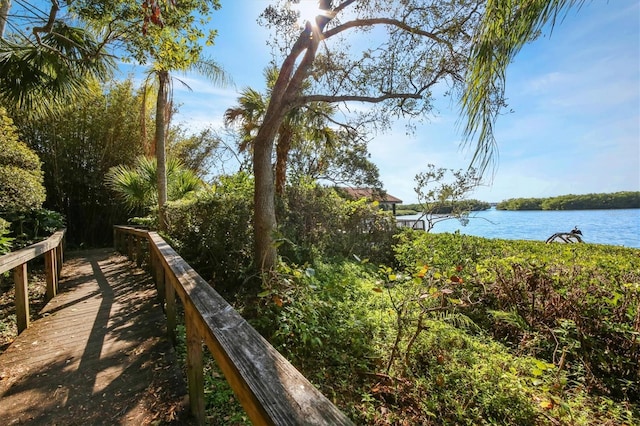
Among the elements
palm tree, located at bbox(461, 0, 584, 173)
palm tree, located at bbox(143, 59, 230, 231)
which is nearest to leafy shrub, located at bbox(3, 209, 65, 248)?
palm tree, located at bbox(143, 59, 230, 231)

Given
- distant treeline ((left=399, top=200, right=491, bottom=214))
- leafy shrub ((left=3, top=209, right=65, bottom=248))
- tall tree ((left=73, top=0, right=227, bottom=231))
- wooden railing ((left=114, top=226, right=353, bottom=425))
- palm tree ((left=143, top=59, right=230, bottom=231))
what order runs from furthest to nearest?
distant treeline ((left=399, top=200, right=491, bottom=214))
palm tree ((left=143, top=59, right=230, bottom=231))
leafy shrub ((left=3, top=209, right=65, bottom=248))
tall tree ((left=73, top=0, right=227, bottom=231))
wooden railing ((left=114, top=226, right=353, bottom=425))

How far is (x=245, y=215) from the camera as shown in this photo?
476cm

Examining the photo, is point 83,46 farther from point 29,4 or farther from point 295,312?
point 295,312

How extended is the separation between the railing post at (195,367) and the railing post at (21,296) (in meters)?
2.26

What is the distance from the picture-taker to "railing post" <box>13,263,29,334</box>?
267cm

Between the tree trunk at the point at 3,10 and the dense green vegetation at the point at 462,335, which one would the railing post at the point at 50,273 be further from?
the tree trunk at the point at 3,10

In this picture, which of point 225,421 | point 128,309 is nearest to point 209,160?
point 128,309

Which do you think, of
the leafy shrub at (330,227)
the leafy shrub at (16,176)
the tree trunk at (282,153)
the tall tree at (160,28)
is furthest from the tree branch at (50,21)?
the leafy shrub at (330,227)

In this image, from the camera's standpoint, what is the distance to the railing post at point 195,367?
5.12 feet

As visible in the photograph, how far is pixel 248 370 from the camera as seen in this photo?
0.81 m

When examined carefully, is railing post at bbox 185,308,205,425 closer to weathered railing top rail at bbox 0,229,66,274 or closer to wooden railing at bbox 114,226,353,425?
wooden railing at bbox 114,226,353,425

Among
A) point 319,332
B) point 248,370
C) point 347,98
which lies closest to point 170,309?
point 319,332

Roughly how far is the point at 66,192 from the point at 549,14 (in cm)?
1258

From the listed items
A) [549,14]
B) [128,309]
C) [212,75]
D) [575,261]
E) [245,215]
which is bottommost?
[128,309]
